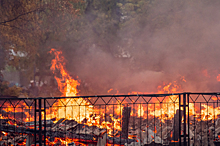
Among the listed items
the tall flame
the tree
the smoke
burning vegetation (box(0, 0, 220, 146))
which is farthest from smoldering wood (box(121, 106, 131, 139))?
the tree

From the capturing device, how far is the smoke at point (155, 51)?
12.6 m

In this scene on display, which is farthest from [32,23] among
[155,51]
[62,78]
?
[155,51]

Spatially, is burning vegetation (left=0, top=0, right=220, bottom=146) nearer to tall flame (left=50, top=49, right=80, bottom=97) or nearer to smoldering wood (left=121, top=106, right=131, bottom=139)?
tall flame (left=50, top=49, right=80, bottom=97)

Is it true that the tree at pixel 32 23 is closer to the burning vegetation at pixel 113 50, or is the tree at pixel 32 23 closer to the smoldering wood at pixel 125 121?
the burning vegetation at pixel 113 50

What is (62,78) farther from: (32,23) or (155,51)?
(155,51)

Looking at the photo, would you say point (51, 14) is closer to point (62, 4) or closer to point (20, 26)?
point (62, 4)

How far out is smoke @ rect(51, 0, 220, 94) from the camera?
12562 mm

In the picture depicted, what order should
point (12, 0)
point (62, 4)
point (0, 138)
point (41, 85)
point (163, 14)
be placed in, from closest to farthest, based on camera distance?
1. point (0, 138)
2. point (12, 0)
3. point (62, 4)
4. point (163, 14)
5. point (41, 85)

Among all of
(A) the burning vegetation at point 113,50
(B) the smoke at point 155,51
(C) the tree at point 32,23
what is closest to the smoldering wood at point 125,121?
(A) the burning vegetation at point 113,50

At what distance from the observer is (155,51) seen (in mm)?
13469

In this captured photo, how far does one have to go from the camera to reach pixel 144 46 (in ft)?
45.1

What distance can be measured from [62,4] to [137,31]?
532cm

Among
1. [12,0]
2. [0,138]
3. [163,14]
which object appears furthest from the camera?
[163,14]

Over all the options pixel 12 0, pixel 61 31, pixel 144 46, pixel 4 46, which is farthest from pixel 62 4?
pixel 144 46
